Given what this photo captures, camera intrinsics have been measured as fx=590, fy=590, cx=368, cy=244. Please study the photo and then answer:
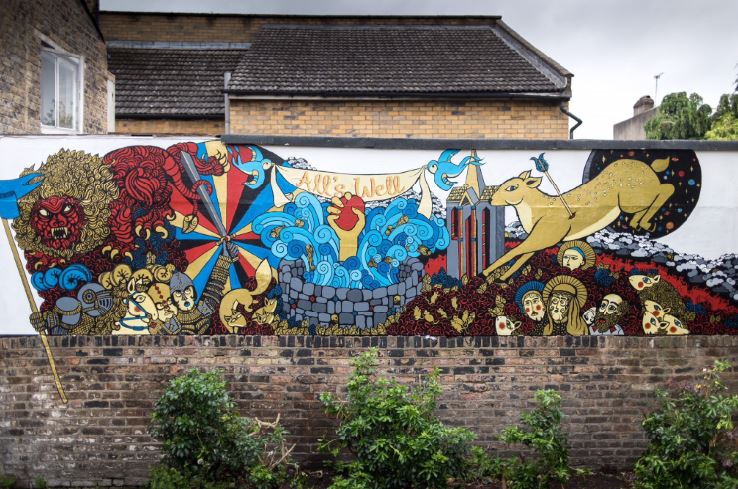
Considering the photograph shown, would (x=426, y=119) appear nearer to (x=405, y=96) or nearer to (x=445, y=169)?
(x=405, y=96)

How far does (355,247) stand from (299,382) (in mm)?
1278

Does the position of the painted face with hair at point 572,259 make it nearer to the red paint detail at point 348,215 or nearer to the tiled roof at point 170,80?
the red paint detail at point 348,215

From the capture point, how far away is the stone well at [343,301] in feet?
16.9

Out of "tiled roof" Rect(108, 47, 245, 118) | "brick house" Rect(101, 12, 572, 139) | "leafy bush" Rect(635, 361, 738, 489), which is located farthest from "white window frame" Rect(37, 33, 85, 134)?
"leafy bush" Rect(635, 361, 738, 489)

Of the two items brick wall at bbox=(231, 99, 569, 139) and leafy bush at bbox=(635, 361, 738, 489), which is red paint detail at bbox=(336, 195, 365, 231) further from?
brick wall at bbox=(231, 99, 569, 139)

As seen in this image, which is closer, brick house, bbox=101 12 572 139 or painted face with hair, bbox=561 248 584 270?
painted face with hair, bbox=561 248 584 270

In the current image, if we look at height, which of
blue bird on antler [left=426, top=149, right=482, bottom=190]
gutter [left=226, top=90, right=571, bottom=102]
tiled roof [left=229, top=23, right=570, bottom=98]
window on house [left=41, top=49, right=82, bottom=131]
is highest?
tiled roof [left=229, top=23, right=570, bottom=98]

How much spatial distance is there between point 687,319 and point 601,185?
4.67 ft

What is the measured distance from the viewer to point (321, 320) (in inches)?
203

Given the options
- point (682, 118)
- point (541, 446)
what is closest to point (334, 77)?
point (541, 446)

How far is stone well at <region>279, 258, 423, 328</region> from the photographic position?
16.9ft

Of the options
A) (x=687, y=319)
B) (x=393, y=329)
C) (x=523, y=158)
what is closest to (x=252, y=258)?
(x=393, y=329)

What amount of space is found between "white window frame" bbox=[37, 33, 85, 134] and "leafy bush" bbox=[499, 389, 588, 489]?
21.6ft

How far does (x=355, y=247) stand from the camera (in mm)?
5160
